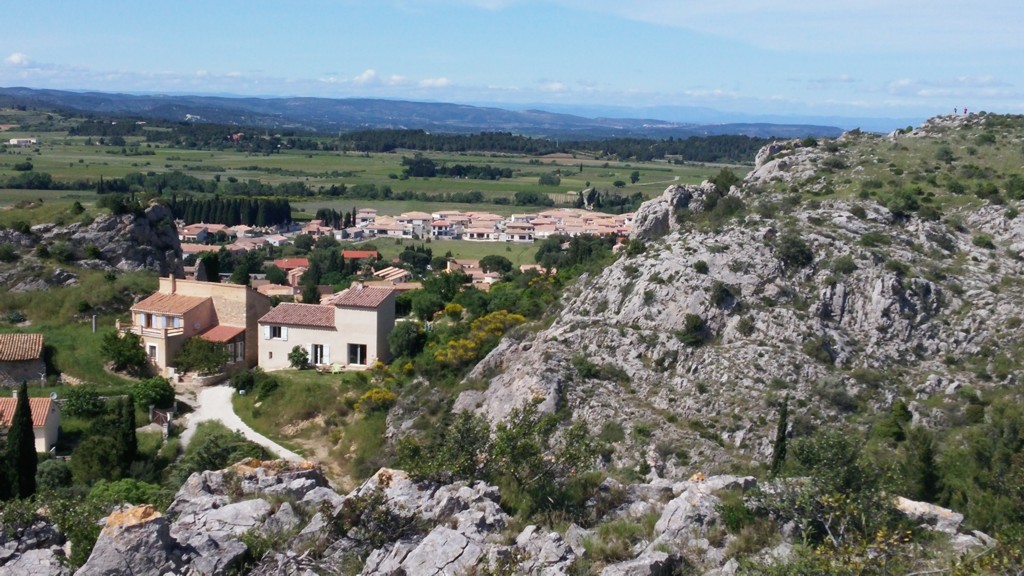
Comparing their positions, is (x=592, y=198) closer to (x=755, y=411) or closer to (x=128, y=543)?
(x=755, y=411)

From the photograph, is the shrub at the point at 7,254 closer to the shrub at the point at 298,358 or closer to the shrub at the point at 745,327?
the shrub at the point at 298,358

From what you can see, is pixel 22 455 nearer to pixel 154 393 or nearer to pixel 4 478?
pixel 4 478

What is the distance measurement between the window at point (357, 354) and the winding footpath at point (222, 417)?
14.6ft

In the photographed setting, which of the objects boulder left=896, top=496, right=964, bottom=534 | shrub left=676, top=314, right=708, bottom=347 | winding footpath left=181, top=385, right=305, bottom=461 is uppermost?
boulder left=896, top=496, right=964, bottom=534

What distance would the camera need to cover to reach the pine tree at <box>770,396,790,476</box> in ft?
78.3

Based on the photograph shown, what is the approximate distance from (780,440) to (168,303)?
→ 23544 mm

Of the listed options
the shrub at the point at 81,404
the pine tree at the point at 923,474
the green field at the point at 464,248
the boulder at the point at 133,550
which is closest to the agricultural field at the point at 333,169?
the green field at the point at 464,248

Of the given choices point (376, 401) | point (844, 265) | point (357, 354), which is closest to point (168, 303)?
point (357, 354)

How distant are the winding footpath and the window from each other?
4456 mm

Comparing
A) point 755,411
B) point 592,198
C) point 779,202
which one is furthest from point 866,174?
point 592,198

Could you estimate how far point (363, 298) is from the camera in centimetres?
3631

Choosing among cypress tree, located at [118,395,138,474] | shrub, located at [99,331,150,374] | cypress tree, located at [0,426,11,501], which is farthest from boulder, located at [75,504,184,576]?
shrub, located at [99,331,150,374]

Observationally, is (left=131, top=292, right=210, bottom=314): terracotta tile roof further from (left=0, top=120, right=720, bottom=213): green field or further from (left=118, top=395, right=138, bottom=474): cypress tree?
(left=0, top=120, right=720, bottom=213): green field

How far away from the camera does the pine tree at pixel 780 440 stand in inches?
940
